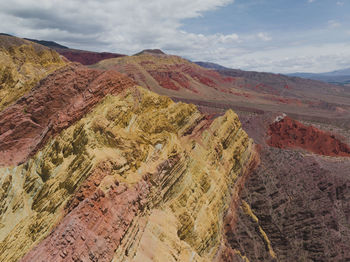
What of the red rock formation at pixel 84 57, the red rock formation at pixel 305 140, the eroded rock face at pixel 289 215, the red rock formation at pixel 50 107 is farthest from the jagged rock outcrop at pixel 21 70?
the red rock formation at pixel 84 57

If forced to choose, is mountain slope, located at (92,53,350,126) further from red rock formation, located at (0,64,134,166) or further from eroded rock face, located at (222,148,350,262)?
red rock formation, located at (0,64,134,166)

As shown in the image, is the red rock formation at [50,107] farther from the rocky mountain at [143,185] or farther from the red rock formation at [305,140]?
the red rock formation at [305,140]

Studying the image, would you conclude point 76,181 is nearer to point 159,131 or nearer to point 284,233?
point 159,131

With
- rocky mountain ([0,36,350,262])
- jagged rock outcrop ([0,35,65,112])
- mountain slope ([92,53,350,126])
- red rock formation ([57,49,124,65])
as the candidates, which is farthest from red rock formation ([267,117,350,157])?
red rock formation ([57,49,124,65])

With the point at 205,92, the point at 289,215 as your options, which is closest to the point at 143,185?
the point at 289,215

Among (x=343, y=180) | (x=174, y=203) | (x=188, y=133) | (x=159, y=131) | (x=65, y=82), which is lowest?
(x=343, y=180)

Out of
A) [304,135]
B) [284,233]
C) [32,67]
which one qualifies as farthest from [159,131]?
[304,135]
